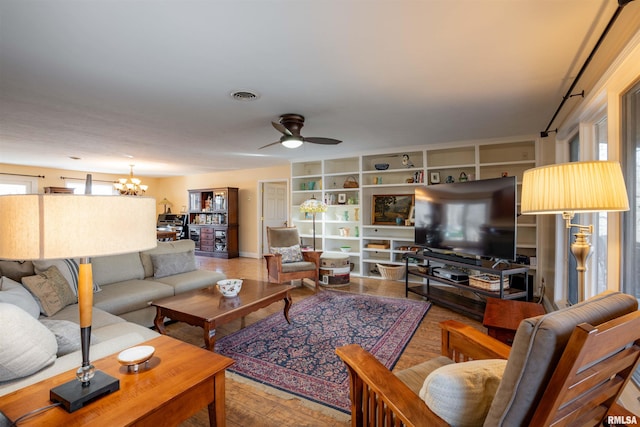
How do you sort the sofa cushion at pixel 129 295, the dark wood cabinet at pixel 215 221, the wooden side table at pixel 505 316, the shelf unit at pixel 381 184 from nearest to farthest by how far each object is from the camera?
the wooden side table at pixel 505 316
the sofa cushion at pixel 129 295
the shelf unit at pixel 381 184
the dark wood cabinet at pixel 215 221

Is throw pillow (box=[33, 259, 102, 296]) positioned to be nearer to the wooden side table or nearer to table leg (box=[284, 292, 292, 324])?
table leg (box=[284, 292, 292, 324])

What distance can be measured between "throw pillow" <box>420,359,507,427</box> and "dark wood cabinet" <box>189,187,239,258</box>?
7.09m

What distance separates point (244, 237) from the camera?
777 cm

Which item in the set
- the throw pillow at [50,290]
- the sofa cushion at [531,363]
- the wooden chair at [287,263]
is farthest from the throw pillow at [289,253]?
the sofa cushion at [531,363]

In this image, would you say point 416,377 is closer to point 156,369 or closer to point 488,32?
point 156,369

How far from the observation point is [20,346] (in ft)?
3.92

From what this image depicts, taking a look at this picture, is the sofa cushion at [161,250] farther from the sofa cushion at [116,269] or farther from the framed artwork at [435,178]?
the framed artwork at [435,178]

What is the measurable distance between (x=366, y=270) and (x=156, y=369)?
452 cm

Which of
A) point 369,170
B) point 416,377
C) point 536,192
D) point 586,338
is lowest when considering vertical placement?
point 416,377

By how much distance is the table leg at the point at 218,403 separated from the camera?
4.32 ft

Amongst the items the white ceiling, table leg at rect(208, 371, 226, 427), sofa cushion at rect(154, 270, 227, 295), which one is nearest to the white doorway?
the white ceiling

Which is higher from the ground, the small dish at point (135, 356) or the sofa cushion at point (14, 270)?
the sofa cushion at point (14, 270)

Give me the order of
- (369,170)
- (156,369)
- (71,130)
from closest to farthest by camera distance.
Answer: (156,369) → (71,130) → (369,170)

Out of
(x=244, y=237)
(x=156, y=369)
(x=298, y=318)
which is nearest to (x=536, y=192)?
(x=156, y=369)
